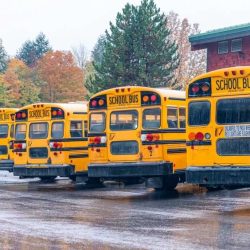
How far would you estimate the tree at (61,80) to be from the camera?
6141 centimetres

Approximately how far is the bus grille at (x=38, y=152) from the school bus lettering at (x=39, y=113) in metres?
0.90

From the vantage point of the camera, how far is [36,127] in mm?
18812

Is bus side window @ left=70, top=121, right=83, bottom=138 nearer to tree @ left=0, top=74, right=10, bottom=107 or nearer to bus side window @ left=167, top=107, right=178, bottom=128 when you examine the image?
bus side window @ left=167, top=107, right=178, bottom=128

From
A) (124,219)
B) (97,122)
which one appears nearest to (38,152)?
(97,122)

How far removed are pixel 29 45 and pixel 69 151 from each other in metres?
77.3

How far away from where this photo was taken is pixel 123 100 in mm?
16094

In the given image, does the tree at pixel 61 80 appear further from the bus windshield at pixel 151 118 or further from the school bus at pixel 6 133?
the bus windshield at pixel 151 118

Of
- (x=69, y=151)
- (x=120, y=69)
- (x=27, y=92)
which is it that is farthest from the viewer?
(x=27, y=92)

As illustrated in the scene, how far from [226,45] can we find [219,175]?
18.5 m

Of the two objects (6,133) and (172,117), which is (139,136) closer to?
(172,117)

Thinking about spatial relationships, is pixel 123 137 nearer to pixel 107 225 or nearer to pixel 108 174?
pixel 108 174

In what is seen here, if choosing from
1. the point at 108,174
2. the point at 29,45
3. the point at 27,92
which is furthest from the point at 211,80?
the point at 29,45

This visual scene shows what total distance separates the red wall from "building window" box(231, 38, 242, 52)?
159 millimetres

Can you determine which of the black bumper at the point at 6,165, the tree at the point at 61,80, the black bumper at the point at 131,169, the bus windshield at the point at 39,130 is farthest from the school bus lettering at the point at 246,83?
the tree at the point at 61,80
